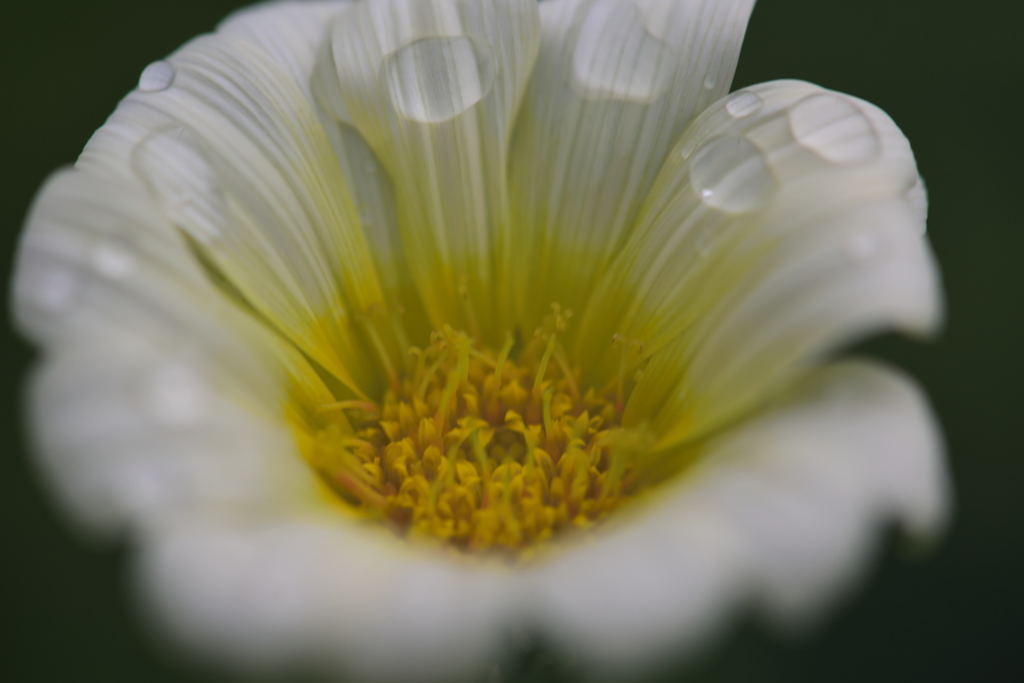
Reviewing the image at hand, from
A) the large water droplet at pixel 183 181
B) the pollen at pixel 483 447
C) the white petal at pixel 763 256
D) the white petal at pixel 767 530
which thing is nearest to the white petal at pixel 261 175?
the large water droplet at pixel 183 181

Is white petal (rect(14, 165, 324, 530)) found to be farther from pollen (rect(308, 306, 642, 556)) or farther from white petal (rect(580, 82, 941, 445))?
white petal (rect(580, 82, 941, 445))

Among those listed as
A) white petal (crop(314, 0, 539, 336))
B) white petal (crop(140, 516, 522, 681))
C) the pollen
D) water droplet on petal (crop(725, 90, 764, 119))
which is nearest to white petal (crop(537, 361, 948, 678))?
white petal (crop(140, 516, 522, 681))

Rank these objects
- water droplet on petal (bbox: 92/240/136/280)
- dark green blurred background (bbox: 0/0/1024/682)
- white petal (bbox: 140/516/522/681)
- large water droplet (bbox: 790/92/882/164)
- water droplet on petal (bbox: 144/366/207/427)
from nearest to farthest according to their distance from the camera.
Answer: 1. white petal (bbox: 140/516/522/681)
2. water droplet on petal (bbox: 144/366/207/427)
3. water droplet on petal (bbox: 92/240/136/280)
4. large water droplet (bbox: 790/92/882/164)
5. dark green blurred background (bbox: 0/0/1024/682)

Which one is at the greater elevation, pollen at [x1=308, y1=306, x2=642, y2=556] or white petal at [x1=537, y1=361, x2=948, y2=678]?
white petal at [x1=537, y1=361, x2=948, y2=678]

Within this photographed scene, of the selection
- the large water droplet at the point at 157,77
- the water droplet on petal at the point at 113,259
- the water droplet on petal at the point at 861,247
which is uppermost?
the large water droplet at the point at 157,77

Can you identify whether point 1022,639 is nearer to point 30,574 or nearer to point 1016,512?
point 1016,512

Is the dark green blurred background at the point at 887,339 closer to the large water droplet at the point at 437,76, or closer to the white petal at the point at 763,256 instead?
the white petal at the point at 763,256

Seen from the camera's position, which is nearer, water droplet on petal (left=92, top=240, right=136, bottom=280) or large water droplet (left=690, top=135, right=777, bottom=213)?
water droplet on petal (left=92, top=240, right=136, bottom=280)
